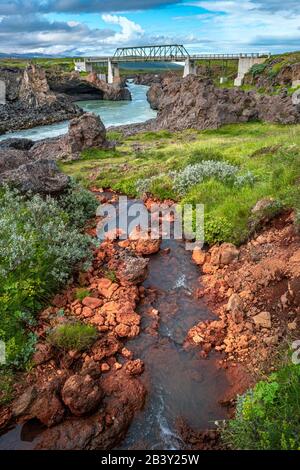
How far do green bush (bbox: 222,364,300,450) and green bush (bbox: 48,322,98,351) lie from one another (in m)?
2.84

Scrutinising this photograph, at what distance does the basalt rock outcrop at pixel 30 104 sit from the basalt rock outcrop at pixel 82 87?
727cm

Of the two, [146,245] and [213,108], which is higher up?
[213,108]

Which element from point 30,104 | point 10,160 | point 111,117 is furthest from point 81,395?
point 30,104

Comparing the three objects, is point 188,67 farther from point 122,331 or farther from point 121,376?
point 121,376

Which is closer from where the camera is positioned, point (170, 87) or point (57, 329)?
point (57, 329)

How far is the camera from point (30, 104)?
64.7 meters

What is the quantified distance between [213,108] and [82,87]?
57.6m

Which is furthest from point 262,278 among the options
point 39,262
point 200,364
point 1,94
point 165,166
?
point 1,94

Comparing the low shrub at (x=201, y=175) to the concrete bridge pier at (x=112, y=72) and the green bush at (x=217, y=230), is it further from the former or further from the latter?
the concrete bridge pier at (x=112, y=72)

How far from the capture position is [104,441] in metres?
5.61

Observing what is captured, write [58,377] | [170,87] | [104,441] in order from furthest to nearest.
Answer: [170,87] < [58,377] < [104,441]

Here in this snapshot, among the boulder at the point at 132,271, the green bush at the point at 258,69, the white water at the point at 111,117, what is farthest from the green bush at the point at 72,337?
the green bush at the point at 258,69

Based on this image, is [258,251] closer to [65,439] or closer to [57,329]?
[57,329]
